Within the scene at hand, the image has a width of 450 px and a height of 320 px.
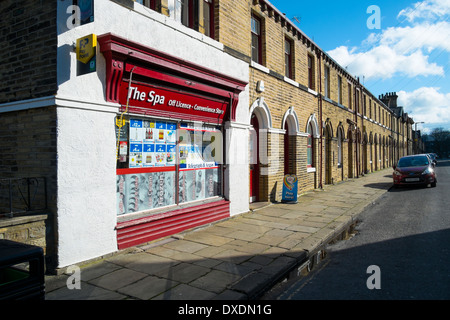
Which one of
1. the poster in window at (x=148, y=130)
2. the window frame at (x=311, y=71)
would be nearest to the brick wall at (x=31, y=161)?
the poster in window at (x=148, y=130)

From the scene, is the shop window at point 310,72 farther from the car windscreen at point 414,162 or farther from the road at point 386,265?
the road at point 386,265

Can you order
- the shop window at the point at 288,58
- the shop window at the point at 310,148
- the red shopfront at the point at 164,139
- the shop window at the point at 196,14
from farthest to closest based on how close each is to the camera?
the shop window at the point at 310,148 < the shop window at the point at 288,58 < the shop window at the point at 196,14 < the red shopfront at the point at 164,139

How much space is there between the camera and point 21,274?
210 centimetres

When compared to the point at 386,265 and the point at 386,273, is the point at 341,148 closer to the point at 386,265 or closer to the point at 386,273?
the point at 386,265

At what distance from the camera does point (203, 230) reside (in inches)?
264

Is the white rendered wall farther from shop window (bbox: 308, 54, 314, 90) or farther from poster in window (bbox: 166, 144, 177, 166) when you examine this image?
shop window (bbox: 308, 54, 314, 90)

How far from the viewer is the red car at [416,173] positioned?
1395cm

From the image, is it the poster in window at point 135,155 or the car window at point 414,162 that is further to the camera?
the car window at point 414,162

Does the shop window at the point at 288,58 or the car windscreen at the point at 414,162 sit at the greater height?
the shop window at the point at 288,58

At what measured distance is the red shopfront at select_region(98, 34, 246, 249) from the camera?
522 centimetres

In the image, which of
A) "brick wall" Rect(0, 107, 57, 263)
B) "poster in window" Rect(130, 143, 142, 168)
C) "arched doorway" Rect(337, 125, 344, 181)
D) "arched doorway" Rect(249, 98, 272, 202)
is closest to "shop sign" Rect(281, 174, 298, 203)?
"arched doorway" Rect(249, 98, 272, 202)

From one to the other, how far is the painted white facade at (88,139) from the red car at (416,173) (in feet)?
43.5
